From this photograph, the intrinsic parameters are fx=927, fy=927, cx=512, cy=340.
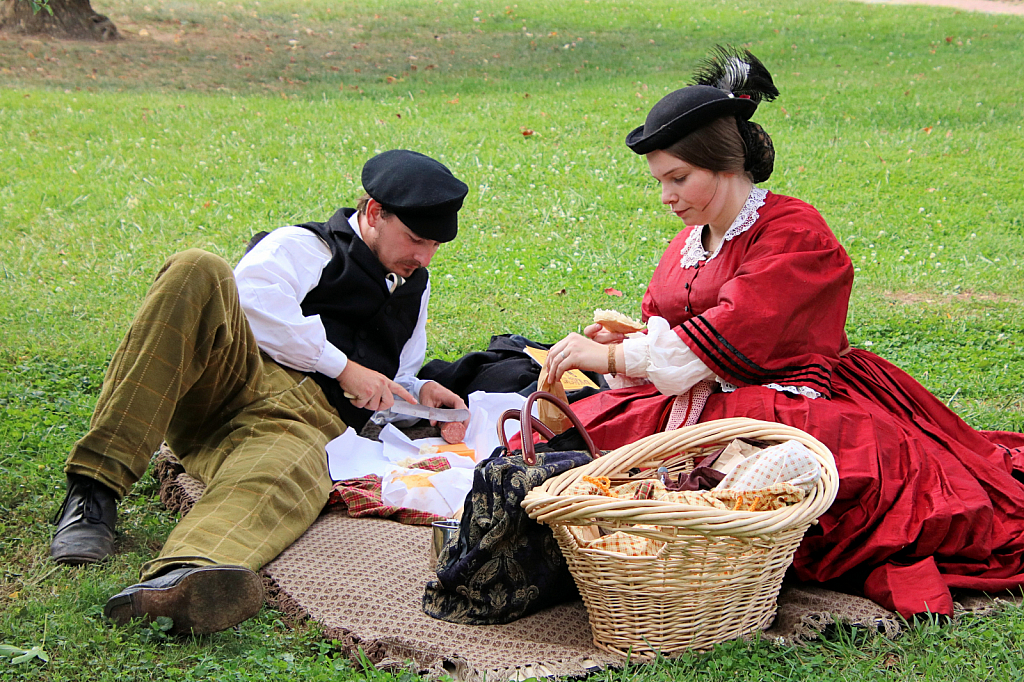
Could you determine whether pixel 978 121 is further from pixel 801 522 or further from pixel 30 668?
pixel 30 668

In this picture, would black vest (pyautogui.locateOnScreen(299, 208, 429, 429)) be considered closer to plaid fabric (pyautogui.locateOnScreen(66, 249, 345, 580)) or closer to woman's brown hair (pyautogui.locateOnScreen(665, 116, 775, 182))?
plaid fabric (pyautogui.locateOnScreen(66, 249, 345, 580))

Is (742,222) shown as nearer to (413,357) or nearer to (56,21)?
(413,357)

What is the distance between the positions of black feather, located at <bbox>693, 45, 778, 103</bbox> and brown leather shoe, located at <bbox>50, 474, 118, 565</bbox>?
8.15 feet

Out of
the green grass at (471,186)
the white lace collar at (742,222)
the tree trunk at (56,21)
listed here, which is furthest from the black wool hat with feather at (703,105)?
the tree trunk at (56,21)

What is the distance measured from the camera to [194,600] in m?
2.43

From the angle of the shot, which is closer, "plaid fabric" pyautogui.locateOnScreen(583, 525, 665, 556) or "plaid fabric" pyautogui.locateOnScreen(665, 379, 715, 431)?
"plaid fabric" pyautogui.locateOnScreen(583, 525, 665, 556)

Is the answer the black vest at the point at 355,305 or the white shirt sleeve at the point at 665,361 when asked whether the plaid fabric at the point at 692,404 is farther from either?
the black vest at the point at 355,305

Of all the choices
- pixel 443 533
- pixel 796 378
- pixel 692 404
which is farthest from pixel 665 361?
pixel 443 533

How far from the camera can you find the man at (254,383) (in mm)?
2775

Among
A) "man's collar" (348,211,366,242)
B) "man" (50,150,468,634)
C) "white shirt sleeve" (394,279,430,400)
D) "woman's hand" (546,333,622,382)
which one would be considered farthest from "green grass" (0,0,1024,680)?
"man's collar" (348,211,366,242)

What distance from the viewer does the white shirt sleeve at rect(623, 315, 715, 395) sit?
304 centimetres

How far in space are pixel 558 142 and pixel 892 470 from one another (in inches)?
284

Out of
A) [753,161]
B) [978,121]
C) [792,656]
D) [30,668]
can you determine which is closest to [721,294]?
[753,161]

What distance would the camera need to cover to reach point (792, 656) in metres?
2.52
